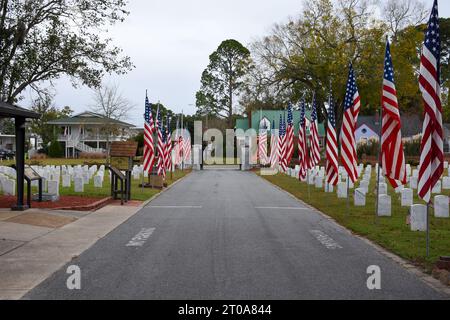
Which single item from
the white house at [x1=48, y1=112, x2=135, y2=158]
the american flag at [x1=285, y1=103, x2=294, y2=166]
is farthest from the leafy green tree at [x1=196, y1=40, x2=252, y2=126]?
the american flag at [x1=285, y1=103, x2=294, y2=166]

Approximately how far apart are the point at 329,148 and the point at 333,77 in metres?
31.2

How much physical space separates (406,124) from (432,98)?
70.4 m

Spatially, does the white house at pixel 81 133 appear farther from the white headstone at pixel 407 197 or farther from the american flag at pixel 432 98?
the american flag at pixel 432 98

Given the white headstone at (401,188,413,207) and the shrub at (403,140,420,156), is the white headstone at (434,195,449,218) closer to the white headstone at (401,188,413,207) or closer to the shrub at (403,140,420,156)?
the white headstone at (401,188,413,207)

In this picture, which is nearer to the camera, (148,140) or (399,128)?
(399,128)

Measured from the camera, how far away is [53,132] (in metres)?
80.5

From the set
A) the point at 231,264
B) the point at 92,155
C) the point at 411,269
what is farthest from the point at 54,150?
the point at 411,269

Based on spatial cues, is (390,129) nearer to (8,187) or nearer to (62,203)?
(62,203)

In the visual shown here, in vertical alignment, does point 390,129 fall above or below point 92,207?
above

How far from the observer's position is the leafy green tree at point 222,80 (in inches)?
3561

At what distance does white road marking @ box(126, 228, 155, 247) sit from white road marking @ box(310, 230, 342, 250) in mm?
3793

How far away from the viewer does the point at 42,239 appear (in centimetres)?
1243
